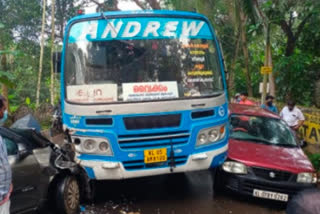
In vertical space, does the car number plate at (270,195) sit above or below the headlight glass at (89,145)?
below

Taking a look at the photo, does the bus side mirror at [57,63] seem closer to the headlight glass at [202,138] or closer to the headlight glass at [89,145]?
the headlight glass at [89,145]

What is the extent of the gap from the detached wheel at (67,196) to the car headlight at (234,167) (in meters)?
2.44

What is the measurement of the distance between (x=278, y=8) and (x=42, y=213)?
31.4 feet

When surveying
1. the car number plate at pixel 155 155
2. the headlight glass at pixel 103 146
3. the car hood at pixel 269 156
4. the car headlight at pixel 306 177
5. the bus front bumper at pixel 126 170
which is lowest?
the car headlight at pixel 306 177

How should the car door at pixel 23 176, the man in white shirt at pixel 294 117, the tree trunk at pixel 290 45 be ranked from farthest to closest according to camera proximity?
the tree trunk at pixel 290 45
the man in white shirt at pixel 294 117
the car door at pixel 23 176

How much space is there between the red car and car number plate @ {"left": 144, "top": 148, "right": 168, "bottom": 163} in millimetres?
1380

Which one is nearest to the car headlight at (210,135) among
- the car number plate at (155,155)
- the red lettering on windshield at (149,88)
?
the car number plate at (155,155)

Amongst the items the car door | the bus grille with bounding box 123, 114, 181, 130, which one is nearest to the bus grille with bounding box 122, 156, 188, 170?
the bus grille with bounding box 123, 114, 181, 130

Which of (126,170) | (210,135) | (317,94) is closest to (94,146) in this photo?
(126,170)

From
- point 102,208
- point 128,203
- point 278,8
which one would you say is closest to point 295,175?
point 128,203

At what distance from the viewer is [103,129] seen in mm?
5031

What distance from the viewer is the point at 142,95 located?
5.16m

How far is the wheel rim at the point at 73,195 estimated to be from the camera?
504 centimetres

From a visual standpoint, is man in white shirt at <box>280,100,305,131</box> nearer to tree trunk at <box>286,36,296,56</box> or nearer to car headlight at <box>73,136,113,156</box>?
tree trunk at <box>286,36,296,56</box>
